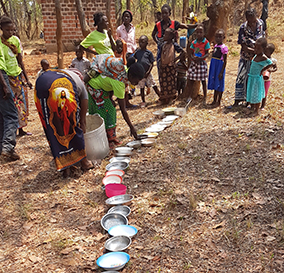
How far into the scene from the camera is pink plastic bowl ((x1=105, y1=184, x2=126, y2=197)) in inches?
128

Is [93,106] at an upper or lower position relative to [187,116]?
upper

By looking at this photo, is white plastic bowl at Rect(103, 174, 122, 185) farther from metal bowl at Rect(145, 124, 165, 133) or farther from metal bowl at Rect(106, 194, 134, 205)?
metal bowl at Rect(145, 124, 165, 133)

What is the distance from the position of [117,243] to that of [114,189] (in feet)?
2.57

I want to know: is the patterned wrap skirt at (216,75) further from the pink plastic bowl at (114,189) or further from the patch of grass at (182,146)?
the pink plastic bowl at (114,189)

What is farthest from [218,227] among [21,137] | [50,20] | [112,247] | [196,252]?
[50,20]

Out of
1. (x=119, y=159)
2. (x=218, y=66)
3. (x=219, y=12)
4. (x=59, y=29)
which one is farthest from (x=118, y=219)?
(x=219, y=12)

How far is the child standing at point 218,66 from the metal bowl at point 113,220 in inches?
143

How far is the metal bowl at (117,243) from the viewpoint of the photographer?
2554 mm

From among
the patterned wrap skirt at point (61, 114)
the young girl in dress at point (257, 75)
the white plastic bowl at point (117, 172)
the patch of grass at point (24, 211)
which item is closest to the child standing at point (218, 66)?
the young girl in dress at point (257, 75)

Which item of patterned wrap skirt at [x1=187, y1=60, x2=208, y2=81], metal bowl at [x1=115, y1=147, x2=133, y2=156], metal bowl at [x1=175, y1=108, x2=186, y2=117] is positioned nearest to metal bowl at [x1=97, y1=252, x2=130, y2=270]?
metal bowl at [x1=115, y1=147, x2=133, y2=156]

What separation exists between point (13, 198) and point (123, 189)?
133 cm

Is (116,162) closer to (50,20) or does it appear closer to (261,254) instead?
(261,254)

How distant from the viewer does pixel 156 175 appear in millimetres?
3648

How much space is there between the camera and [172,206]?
304 cm
